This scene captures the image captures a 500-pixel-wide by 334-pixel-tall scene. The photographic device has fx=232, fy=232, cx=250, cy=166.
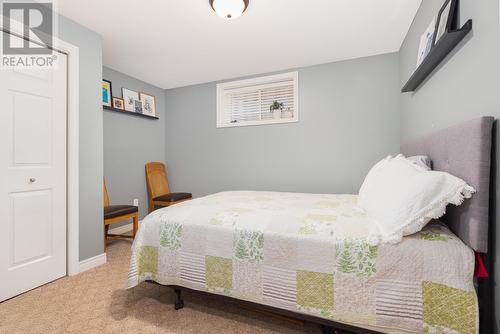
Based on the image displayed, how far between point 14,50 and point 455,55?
3.22 meters

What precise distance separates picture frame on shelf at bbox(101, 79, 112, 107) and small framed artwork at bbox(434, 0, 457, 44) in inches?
140

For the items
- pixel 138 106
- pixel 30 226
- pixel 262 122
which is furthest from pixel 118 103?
pixel 262 122

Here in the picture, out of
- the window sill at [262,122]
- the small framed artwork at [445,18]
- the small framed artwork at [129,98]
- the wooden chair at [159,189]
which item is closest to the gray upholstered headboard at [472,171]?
the small framed artwork at [445,18]

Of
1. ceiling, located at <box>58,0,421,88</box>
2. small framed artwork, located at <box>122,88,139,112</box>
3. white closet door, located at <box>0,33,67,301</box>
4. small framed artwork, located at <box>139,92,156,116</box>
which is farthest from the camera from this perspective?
small framed artwork, located at <box>139,92,156,116</box>

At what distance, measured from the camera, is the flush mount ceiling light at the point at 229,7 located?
73.7 inches

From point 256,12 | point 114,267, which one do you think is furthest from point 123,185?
point 256,12

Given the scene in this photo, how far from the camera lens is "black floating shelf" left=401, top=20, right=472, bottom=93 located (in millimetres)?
1287

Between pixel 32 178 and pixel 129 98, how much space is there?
6.35 ft

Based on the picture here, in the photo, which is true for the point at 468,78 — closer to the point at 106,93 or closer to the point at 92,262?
the point at 92,262

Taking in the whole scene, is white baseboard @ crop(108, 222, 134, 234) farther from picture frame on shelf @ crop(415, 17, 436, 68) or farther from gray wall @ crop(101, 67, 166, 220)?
picture frame on shelf @ crop(415, 17, 436, 68)

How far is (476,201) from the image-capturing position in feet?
3.42

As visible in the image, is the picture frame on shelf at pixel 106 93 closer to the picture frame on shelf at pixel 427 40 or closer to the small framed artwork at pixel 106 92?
the small framed artwork at pixel 106 92

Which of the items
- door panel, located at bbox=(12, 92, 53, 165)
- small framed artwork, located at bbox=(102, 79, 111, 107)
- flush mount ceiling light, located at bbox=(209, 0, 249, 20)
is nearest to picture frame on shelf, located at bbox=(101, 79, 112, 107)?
small framed artwork, located at bbox=(102, 79, 111, 107)

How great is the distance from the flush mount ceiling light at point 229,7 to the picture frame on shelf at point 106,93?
6.75 feet
